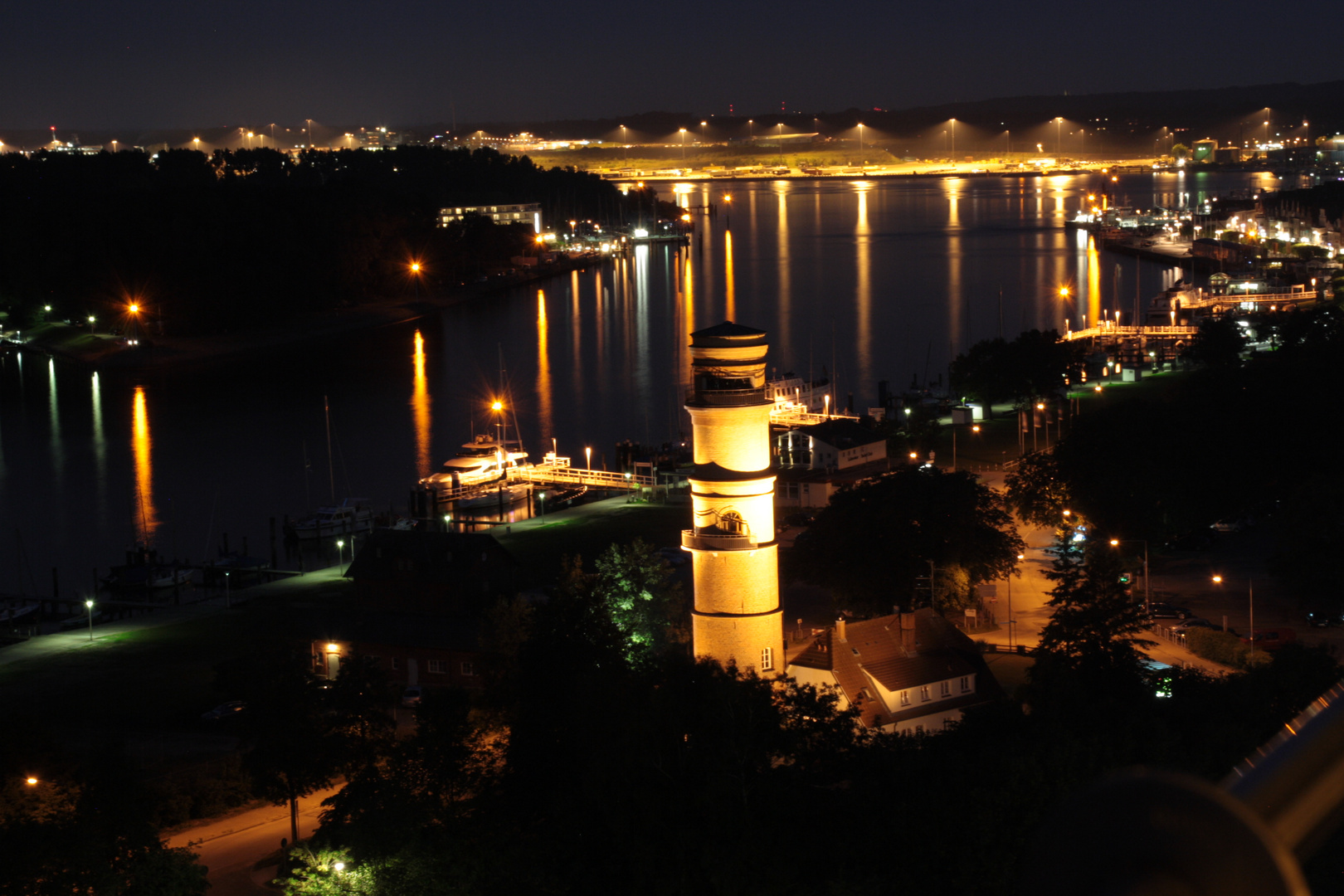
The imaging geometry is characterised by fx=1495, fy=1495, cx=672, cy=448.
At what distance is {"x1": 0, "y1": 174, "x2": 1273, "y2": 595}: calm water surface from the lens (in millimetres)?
9633

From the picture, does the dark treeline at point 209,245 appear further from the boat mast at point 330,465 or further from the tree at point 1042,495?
the tree at point 1042,495

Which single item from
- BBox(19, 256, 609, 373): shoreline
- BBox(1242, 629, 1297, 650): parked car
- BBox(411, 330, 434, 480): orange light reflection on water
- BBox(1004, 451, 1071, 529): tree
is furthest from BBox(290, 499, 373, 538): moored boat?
BBox(19, 256, 609, 373): shoreline

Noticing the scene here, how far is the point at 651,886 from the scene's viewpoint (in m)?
2.80

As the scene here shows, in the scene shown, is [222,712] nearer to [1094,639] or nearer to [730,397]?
[730,397]

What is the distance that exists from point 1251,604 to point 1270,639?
0.48 metres

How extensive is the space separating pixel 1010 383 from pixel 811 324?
296 inches

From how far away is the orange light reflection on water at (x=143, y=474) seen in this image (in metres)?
8.96

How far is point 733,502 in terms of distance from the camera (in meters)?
3.83

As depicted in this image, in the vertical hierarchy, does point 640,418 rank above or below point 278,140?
below

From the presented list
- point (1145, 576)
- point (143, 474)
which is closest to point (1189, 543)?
point (1145, 576)

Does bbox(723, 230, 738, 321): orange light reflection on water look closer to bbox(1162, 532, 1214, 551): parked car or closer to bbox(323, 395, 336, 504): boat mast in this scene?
bbox(323, 395, 336, 504): boat mast

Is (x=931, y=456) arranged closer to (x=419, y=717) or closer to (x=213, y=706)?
(x=213, y=706)

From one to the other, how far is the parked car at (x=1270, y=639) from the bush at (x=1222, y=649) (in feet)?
0.14

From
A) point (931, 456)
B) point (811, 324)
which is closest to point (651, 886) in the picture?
point (931, 456)
